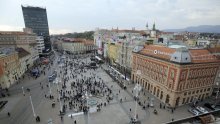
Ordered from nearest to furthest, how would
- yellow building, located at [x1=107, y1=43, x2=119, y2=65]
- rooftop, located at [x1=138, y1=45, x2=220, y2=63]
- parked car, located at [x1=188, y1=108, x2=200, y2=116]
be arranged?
parked car, located at [x1=188, y1=108, x2=200, y2=116], rooftop, located at [x1=138, y1=45, x2=220, y2=63], yellow building, located at [x1=107, y1=43, x2=119, y2=65]

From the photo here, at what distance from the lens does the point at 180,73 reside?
37.9m

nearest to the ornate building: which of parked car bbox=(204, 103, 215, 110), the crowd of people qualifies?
parked car bbox=(204, 103, 215, 110)

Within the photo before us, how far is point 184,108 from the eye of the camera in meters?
40.4

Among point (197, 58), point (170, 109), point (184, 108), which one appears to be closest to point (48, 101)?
point (170, 109)

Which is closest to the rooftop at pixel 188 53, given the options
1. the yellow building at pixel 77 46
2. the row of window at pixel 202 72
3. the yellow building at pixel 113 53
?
the row of window at pixel 202 72

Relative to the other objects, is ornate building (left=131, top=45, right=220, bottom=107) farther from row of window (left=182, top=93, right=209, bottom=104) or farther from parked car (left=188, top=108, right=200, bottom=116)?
parked car (left=188, top=108, right=200, bottom=116)

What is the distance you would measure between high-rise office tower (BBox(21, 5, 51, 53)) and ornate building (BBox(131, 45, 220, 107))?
104 m

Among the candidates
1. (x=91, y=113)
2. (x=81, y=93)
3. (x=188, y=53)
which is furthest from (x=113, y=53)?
(x=91, y=113)

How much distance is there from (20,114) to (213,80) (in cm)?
5528

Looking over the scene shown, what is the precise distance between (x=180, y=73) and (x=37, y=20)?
5005 inches

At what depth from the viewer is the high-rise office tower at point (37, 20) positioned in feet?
397

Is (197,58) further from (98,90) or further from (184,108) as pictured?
(98,90)

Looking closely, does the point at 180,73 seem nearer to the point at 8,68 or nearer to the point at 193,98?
the point at 193,98

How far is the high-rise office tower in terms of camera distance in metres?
121
